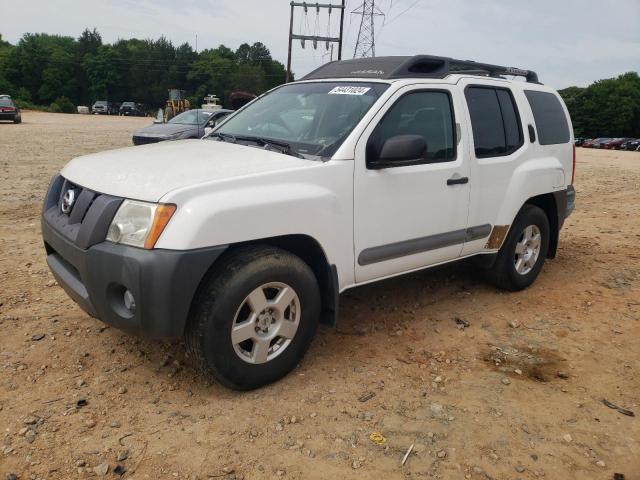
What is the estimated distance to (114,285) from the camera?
2656mm

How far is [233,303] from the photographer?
2.75 metres

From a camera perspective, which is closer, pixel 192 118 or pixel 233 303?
pixel 233 303

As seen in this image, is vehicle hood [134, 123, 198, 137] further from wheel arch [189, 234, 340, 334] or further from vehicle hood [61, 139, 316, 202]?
wheel arch [189, 234, 340, 334]

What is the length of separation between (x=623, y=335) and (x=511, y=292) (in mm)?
1026

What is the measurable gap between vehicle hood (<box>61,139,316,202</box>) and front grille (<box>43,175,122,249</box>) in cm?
5

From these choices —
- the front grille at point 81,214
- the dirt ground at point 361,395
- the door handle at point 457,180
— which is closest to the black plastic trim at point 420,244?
the door handle at point 457,180

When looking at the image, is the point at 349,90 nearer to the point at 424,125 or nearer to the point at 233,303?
the point at 424,125

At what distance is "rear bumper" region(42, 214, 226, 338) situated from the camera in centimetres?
251

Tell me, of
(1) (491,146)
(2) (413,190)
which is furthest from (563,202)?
(2) (413,190)

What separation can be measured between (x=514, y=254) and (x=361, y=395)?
2.31 metres

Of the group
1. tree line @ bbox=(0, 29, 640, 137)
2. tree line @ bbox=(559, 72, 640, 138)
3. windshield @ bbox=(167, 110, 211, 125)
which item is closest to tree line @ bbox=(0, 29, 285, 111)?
tree line @ bbox=(0, 29, 640, 137)

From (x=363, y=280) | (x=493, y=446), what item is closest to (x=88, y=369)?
(x=363, y=280)

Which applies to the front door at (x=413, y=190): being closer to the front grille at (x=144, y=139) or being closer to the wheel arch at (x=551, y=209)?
the wheel arch at (x=551, y=209)

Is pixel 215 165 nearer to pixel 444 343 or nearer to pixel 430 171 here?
pixel 430 171
